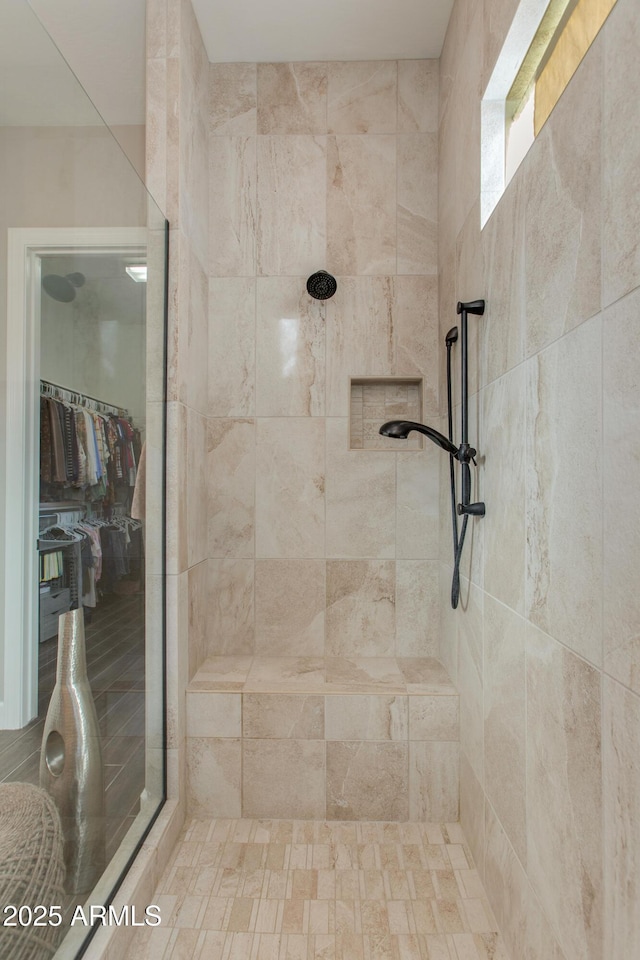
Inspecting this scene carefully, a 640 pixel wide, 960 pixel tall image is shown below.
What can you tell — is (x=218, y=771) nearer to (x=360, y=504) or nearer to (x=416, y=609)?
(x=416, y=609)

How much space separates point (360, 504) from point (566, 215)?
1450 mm

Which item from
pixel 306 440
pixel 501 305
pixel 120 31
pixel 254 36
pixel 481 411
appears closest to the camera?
pixel 501 305

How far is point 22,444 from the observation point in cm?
96

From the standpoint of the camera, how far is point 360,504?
91.9 inches

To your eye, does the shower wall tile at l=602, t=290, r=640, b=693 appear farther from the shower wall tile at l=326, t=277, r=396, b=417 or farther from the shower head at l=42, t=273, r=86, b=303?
→ the shower wall tile at l=326, t=277, r=396, b=417

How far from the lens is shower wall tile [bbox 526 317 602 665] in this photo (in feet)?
3.06

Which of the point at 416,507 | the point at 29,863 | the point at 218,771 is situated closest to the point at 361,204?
the point at 416,507

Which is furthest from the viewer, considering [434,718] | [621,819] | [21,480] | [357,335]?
[357,335]

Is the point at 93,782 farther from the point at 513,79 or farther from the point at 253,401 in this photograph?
the point at 513,79

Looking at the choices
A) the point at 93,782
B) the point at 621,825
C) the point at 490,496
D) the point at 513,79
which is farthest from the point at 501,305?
the point at 93,782

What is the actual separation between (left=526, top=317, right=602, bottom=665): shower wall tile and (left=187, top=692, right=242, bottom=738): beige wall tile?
1135 mm

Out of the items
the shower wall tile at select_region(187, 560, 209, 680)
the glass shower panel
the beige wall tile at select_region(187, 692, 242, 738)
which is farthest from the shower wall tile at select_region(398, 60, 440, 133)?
the beige wall tile at select_region(187, 692, 242, 738)

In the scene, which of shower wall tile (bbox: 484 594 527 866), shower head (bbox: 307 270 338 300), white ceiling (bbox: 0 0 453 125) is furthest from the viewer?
shower head (bbox: 307 270 338 300)

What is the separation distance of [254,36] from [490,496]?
200 centimetres
